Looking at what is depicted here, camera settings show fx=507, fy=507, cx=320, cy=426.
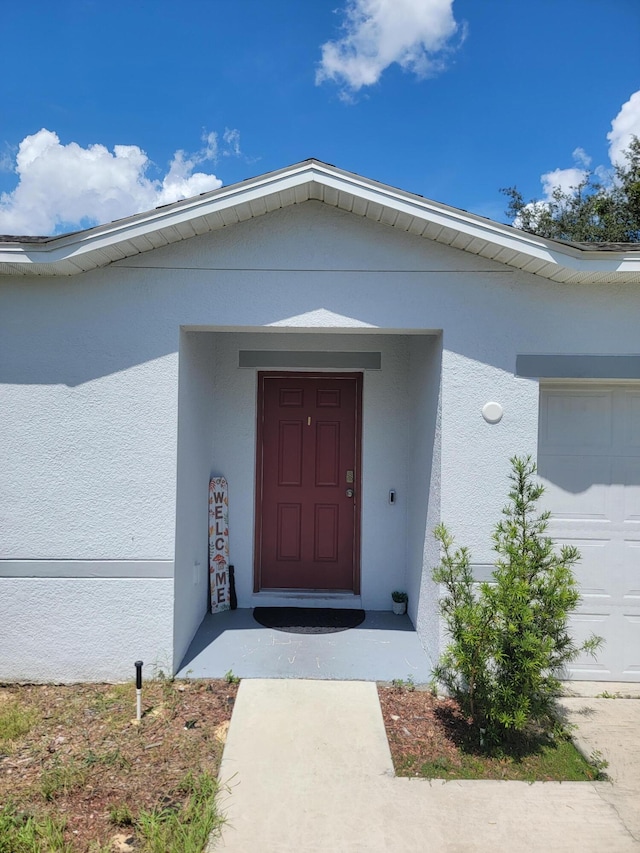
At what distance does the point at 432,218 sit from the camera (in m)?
3.93

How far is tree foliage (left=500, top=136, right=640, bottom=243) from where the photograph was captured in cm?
1694

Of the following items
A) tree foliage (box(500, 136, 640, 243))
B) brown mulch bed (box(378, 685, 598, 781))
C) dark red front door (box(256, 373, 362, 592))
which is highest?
tree foliage (box(500, 136, 640, 243))

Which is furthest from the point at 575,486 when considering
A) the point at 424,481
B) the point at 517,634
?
the point at 517,634

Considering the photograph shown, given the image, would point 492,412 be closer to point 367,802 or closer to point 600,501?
point 600,501

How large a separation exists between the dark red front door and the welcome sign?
43 cm

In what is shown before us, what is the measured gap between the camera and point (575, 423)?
14.8 ft

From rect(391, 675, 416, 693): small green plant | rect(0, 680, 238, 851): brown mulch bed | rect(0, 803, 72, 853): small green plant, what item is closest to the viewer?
rect(0, 803, 72, 853): small green plant

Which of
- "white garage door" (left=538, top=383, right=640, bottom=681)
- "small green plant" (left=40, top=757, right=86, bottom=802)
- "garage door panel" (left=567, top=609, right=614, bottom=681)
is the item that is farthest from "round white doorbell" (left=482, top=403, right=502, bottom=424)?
"small green plant" (left=40, top=757, right=86, bottom=802)

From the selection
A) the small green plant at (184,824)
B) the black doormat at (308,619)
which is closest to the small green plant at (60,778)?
the small green plant at (184,824)

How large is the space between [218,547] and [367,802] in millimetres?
3140

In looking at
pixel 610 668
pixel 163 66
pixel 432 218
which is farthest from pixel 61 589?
pixel 163 66

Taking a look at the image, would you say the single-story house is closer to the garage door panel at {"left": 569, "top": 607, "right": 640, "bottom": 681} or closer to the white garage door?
the white garage door

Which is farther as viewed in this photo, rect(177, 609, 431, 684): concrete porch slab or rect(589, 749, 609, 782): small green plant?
rect(177, 609, 431, 684): concrete porch slab

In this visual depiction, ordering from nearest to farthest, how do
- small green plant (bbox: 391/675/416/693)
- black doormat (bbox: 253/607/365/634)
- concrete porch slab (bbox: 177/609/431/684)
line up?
1. small green plant (bbox: 391/675/416/693)
2. concrete porch slab (bbox: 177/609/431/684)
3. black doormat (bbox: 253/607/365/634)
